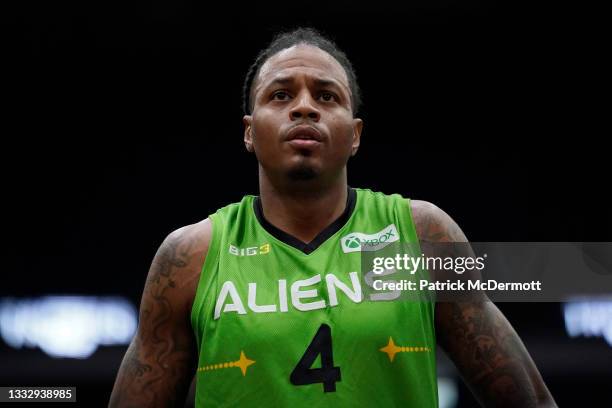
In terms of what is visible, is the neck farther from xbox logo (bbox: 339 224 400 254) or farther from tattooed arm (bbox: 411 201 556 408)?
tattooed arm (bbox: 411 201 556 408)

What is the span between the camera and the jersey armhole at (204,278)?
253 centimetres

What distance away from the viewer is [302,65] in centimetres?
278

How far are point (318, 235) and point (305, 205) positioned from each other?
12 cm

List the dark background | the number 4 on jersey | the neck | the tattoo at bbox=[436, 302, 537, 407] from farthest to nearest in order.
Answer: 1. the dark background
2. the neck
3. the tattoo at bbox=[436, 302, 537, 407]
4. the number 4 on jersey

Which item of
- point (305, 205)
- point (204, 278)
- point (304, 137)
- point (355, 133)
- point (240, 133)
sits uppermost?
point (240, 133)

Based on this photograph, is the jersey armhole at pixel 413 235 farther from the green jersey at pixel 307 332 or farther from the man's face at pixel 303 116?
the man's face at pixel 303 116

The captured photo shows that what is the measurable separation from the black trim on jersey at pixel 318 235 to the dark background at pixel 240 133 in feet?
12.6

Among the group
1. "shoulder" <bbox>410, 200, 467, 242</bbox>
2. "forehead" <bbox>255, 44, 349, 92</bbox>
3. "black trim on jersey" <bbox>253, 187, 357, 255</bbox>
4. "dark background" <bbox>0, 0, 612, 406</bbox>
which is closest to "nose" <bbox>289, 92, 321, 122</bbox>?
"forehead" <bbox>255, 44, 349, 92</bbox>

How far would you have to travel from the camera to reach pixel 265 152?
2.71 metres

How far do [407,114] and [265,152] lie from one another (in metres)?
4.85

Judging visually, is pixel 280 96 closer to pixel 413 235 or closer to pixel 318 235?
pixel 318 235

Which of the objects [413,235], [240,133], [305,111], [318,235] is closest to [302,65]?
[305,111]

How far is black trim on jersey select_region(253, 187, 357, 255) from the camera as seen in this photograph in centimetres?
267

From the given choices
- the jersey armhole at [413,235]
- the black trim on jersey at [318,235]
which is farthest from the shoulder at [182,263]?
the jersey armhole at [413,235]
